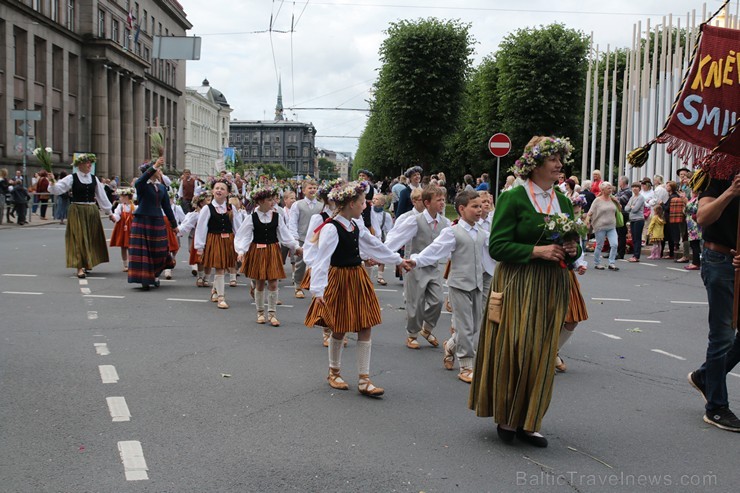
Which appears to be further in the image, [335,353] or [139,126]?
[139,126]

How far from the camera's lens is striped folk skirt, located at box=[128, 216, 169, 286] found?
12609 millimetres

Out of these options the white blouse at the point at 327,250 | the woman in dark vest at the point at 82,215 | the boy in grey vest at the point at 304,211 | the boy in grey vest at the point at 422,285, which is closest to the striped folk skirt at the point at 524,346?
the white blouse at the point at 327,250

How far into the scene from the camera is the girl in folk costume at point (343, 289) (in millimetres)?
6582

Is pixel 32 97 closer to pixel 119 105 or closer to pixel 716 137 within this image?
pixel 119 105

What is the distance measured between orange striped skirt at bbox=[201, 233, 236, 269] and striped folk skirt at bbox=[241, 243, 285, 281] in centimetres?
138

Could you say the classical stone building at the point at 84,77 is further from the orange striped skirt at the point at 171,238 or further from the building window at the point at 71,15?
the orange striped skirt at the point at 171,238

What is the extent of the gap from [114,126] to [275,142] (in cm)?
13384

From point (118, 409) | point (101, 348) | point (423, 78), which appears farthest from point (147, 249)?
point (423, 78)

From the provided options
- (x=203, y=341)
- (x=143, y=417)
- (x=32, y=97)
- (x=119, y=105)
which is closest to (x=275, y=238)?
(x=203, y=341)

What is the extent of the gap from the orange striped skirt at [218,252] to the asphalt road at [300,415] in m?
1.41

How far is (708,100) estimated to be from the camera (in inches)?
217

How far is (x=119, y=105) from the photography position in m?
56.8

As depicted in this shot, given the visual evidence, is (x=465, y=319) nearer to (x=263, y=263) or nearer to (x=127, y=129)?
(x=263, y=263)

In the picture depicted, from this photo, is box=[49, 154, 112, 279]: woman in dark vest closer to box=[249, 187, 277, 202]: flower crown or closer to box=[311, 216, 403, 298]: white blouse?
box=[249, 187, 277, 202]: flower crown
